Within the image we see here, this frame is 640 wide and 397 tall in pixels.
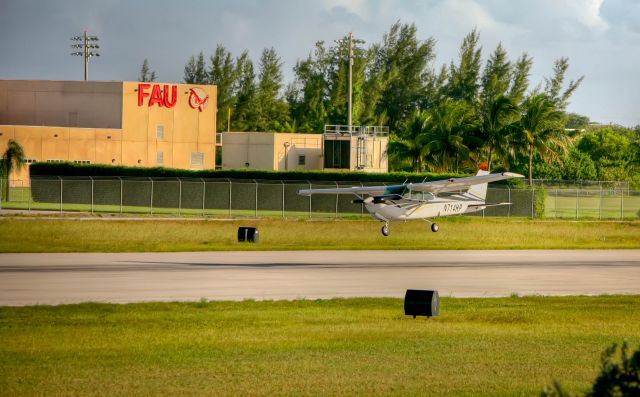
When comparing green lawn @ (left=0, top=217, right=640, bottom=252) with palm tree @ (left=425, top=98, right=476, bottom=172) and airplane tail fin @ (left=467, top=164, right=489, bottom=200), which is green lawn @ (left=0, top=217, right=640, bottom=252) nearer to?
airplane tail fin @ (left=467, top=164, right=489, bottom=200)

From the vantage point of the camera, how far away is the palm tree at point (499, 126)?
8700 cm

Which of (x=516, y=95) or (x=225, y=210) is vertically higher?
(x=516, y=95)

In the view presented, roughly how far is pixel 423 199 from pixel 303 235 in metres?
6.31

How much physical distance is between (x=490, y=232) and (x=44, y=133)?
4156 cm

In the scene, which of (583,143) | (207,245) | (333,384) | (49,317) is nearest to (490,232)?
(207,245)

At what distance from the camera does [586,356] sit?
58.3 feet

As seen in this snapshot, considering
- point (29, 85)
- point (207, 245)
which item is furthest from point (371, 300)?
point (29, 85)

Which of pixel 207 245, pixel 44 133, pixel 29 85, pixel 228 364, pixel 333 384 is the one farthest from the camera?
pixel 29 85

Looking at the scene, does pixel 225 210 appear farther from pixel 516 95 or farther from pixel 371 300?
pixel 516 95

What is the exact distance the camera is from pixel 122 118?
88500mm

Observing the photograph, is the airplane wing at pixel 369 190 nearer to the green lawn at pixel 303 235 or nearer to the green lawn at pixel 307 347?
the green lawn at pixel 303 235

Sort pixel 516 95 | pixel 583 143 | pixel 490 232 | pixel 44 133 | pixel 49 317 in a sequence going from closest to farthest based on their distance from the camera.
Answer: pixel 49 317, pixel 490 232, pixel 44 133, pixel 516 95, pixel 583 143

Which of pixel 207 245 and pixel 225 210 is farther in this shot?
pixel 225 210

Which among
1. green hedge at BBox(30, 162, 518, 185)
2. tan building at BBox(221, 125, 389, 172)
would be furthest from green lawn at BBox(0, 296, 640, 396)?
tan building at BBox(221, 125, 389, 172)
